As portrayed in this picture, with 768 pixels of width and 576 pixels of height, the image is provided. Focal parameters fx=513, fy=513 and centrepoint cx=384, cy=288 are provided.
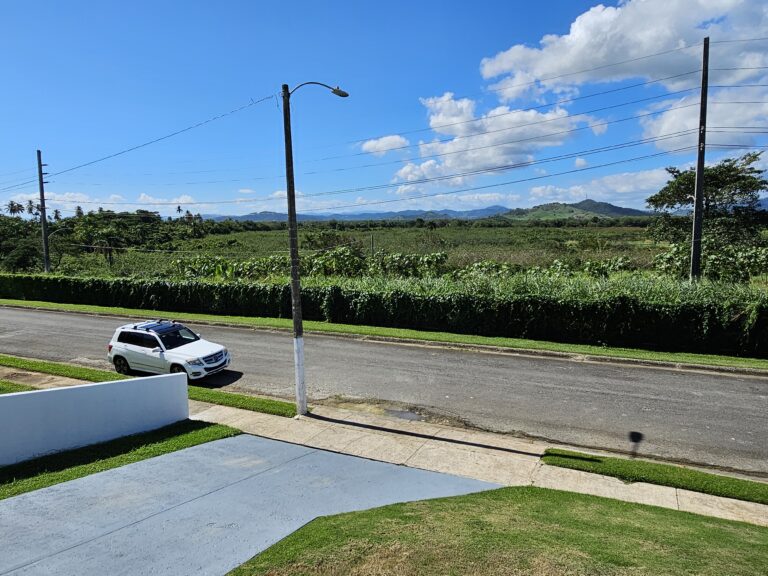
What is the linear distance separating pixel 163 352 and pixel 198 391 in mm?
2432

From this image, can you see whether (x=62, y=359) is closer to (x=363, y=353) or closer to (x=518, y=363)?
(x=363, y=353)

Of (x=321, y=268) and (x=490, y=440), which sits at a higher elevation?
(x=321, y=268)

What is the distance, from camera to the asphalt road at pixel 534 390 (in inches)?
443

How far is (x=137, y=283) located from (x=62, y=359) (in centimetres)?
1554

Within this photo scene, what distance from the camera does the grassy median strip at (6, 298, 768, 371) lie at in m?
17.4

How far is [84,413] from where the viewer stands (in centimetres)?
1023

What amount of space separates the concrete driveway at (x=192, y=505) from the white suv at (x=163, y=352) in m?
6.16

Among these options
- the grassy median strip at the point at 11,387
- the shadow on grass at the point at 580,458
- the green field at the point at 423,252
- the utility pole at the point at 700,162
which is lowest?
the shadow on grass at the point at 580,458

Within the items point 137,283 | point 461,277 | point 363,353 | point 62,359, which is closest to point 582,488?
point 363,353

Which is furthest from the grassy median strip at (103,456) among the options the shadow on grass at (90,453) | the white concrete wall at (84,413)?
the white concrete wall at (84,413)

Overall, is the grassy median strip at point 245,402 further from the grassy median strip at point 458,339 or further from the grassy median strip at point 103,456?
the grassy median strip at point 458,339

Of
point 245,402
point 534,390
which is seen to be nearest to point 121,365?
point 245,402

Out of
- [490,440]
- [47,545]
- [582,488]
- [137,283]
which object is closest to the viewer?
[47,545]

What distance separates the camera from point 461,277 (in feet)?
97.7
